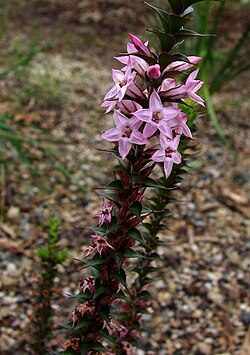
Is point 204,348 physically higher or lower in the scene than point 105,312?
lower

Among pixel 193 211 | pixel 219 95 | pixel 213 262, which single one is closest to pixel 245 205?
pixel 193 211

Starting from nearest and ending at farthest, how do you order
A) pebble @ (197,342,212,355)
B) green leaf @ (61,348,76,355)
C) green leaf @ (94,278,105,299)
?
1. green leaf @ (94,278,105,299)
2. green leaf @ (61,348,76,355)
3. pebble @ (197,342,212,355)

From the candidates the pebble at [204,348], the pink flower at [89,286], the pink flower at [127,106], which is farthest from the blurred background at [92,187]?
the pink flower at [127,106]

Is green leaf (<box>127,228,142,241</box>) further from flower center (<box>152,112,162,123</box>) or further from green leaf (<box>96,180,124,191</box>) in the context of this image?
flower center (<box>152,112,162,123</box>)

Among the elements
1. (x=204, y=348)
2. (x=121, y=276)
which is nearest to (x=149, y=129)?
(x=121, y=276)

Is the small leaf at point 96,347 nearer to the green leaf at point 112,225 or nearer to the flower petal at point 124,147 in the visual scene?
the green leaf at point 112,225

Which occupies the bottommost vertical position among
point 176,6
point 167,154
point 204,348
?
point 204,348

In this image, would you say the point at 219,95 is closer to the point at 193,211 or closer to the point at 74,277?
the point at 193,211

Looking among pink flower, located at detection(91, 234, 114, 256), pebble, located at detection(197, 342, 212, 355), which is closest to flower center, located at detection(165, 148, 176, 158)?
pink flower, located at detection(91, 234, 114, 256)

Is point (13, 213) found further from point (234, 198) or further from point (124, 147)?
point (124, 147)
